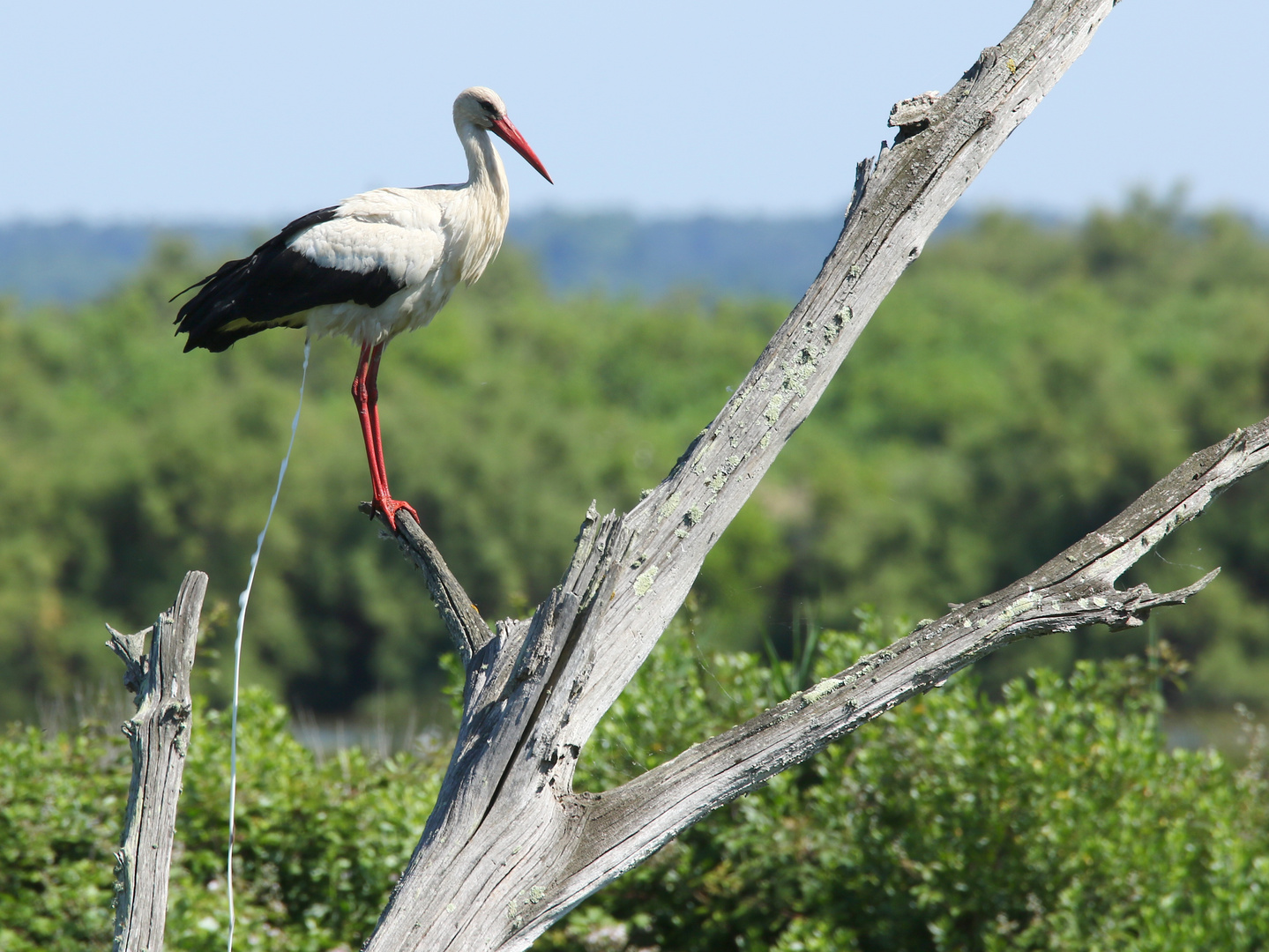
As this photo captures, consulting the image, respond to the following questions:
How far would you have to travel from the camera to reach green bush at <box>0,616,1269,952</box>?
4715mm

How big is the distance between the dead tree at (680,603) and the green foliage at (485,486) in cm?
2574

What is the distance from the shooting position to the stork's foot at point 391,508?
3.54 metres

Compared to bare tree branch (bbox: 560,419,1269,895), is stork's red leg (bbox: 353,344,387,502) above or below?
above

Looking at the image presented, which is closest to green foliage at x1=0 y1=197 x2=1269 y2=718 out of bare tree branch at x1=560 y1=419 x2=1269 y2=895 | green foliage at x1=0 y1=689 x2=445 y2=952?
green foliage at x1=0 y1=689 x2=445 y2=952

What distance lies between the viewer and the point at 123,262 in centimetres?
12638

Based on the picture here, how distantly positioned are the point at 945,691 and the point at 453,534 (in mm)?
36653

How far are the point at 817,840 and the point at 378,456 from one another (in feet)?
7.81

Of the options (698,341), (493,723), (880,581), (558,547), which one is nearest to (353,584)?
(558,547)

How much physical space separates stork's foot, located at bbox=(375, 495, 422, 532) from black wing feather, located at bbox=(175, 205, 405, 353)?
3.04ft

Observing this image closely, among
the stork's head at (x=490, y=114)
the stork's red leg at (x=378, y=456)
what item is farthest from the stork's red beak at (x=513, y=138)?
the stork's red leg at (x=378, y=456)

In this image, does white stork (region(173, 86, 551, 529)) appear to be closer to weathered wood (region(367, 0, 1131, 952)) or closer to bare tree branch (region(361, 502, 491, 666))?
bare tree branch (region(361, 502, 491, 666))

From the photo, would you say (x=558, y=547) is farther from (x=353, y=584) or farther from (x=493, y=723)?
(x=493, y=723)

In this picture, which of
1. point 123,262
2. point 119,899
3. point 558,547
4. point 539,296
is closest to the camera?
point 119,899

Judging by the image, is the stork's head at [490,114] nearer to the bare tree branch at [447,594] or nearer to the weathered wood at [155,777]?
the bare tree branch at [447,594]
